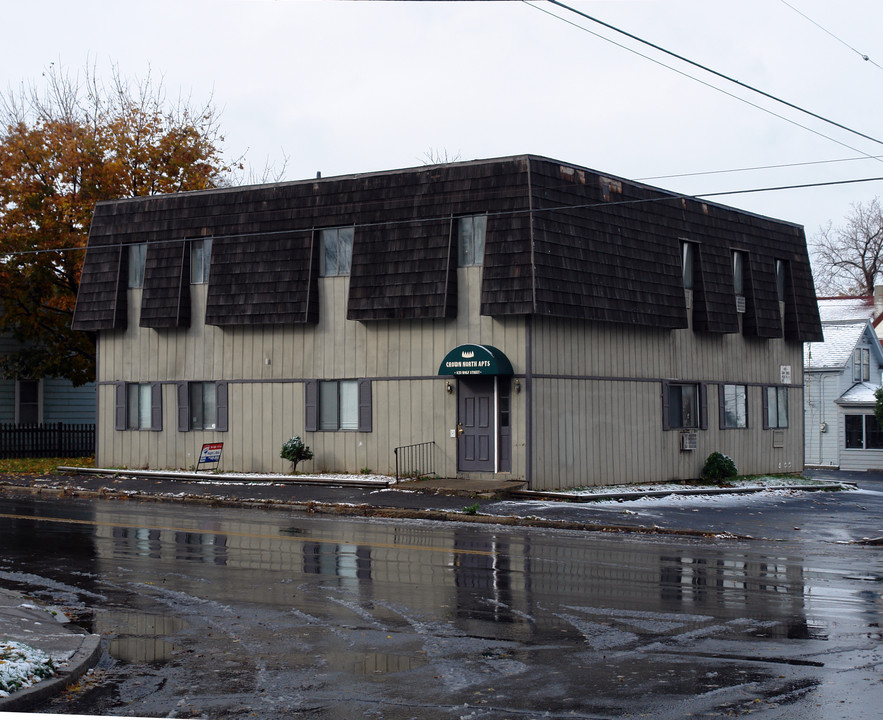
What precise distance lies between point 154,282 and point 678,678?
24567 millimetres

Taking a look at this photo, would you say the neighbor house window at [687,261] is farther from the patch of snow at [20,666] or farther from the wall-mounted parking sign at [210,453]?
the patch of snow at [20,666]

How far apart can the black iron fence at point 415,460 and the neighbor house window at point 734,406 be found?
9.70 m

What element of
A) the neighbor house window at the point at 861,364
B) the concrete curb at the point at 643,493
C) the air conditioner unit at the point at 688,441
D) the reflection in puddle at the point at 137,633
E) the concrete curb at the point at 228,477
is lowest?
the reflection in puddle at the point at 137,633

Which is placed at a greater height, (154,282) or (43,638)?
(154,282)

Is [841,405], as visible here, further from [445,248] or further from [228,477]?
[228,477]

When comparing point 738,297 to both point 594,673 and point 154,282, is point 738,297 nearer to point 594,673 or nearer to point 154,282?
point 154,282

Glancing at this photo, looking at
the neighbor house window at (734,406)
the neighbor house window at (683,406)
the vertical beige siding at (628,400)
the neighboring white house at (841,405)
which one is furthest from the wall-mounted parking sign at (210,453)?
the neighboring white house at (841,405)

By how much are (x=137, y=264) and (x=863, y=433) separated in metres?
32.0

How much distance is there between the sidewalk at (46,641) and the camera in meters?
7.83

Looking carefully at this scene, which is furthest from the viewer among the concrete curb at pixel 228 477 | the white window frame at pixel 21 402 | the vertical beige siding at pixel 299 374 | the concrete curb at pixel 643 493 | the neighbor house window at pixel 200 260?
the white window frame at pixel 21 402

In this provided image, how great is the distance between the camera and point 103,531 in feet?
59.3

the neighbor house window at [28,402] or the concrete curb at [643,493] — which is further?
the neighbor house window at [28,402]

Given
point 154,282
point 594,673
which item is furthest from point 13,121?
point 594,673

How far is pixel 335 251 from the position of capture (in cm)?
2777
